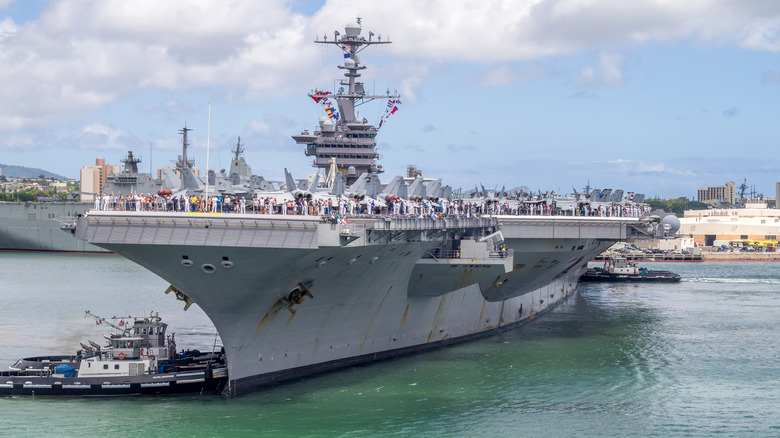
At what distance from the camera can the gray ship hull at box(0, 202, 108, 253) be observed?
87.5 meters

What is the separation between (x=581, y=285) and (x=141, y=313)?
33.5 metres

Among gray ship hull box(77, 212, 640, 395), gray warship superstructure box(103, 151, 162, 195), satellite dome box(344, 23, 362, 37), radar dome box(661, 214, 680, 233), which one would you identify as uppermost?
satellite dome box(344, 23, 362, 37)

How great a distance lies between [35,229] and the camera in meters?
88.1

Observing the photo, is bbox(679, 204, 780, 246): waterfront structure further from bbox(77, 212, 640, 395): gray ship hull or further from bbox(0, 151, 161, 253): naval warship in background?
bbox(77, 212, 640, 395): gray ship hull

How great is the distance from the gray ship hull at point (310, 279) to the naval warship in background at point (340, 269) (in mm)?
37

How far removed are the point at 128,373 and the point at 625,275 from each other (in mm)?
49266

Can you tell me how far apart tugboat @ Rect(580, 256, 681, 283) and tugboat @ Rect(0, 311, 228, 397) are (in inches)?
1813

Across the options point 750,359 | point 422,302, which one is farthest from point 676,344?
point 422,302

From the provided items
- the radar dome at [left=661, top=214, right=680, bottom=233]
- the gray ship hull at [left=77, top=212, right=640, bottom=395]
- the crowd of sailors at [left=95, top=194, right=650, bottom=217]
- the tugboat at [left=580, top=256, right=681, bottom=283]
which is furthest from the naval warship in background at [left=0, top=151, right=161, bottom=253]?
the crowd of sailors at [left=95, top=194, right=650, bottom=217]

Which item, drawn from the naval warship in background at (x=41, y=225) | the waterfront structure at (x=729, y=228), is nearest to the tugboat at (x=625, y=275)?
the naval warship in background at (x=41, y=225)

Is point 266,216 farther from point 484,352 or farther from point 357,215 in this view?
point 484,352

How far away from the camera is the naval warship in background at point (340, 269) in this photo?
2334 centimetres

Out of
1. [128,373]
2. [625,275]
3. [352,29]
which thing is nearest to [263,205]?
[128,373]

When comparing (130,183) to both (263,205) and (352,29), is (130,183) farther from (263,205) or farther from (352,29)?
(263,205)
